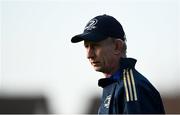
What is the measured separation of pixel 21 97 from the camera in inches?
960

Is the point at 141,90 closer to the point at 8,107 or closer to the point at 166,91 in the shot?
the point at 8,107

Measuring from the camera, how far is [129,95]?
7137 mm

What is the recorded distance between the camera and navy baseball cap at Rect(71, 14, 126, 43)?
7660mm

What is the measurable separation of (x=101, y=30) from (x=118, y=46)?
0.22 meters

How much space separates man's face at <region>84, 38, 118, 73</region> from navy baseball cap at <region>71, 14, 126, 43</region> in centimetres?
5

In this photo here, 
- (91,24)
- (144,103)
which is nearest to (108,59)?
(91,24)

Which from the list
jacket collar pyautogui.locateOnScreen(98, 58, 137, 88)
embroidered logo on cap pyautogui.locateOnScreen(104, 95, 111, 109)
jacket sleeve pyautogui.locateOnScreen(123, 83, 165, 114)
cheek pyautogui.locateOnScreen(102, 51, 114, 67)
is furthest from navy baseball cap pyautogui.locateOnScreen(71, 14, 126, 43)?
jacket sleeve pyautogui.locateOnScreen(123, 83, 165, 114)

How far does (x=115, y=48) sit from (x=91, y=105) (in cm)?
1766

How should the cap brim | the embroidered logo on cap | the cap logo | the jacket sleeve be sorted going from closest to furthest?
the jacket sleeve, the embroidered logo on cap, the cap brim, the cap logo

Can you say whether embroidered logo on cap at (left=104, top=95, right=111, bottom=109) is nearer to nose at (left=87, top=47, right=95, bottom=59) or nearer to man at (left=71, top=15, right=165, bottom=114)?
man at (left=71, top=15, right=165, bottom=114)

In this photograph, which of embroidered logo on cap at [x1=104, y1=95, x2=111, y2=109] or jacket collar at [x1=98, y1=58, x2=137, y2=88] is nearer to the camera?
embroidered logo on cap at [x1=104, y1=95, x2=111, y2=109]

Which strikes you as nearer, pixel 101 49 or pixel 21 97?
pixel 101 49

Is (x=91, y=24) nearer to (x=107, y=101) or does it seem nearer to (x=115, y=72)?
(x=115, y=72)

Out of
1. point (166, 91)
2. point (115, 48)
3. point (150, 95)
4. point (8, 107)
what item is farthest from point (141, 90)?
point (166, 91)
